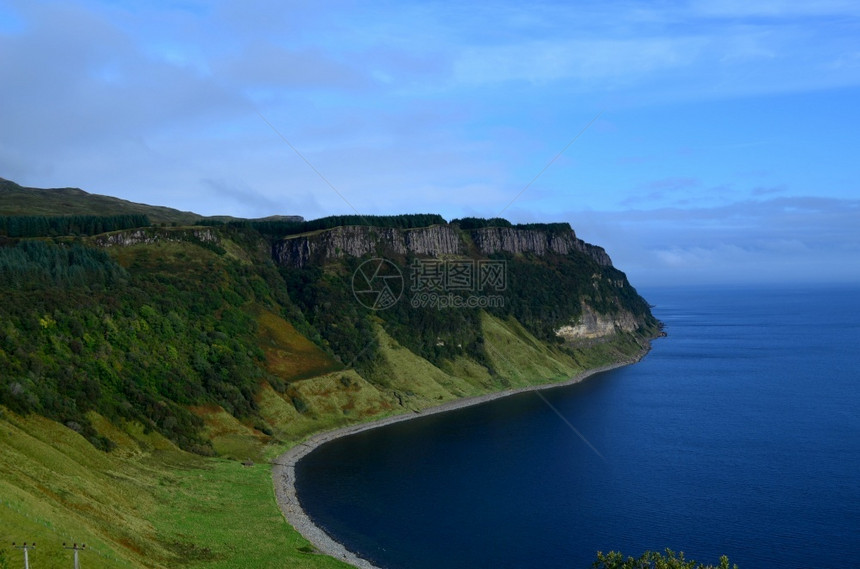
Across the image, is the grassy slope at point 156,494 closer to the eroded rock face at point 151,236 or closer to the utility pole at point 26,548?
the utility pole at point 26,548

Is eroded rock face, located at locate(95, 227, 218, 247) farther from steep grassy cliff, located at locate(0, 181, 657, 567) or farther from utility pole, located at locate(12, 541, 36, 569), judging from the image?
utility pole, located at locate(12, 541, 36, 569)

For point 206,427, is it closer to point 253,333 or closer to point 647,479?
point 253,333

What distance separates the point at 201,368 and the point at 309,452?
80.0ft

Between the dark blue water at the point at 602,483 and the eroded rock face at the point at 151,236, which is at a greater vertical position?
the eroded rock face at the point at 151,236

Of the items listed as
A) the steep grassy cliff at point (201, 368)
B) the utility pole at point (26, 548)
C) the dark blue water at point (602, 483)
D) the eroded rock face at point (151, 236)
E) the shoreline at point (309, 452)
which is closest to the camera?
the utility pole at point (26, 548)

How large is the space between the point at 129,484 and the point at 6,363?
Result: 2481cm

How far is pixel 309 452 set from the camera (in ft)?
353

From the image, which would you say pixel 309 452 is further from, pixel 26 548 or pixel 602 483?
pixel 26 548

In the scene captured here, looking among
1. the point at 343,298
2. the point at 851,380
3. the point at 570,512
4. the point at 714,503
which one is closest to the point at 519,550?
the point at 570,512

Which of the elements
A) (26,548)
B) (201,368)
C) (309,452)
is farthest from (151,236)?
(26,548)

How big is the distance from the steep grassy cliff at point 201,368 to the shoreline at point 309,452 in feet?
6.32

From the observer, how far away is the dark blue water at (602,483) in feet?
229

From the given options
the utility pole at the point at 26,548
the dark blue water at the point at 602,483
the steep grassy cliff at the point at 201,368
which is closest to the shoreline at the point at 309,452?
the dark blue water at the point at 602,483

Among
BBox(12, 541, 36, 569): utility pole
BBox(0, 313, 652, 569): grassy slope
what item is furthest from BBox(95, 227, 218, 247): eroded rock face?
BBox(12, 541, 36, 569): utility pole
